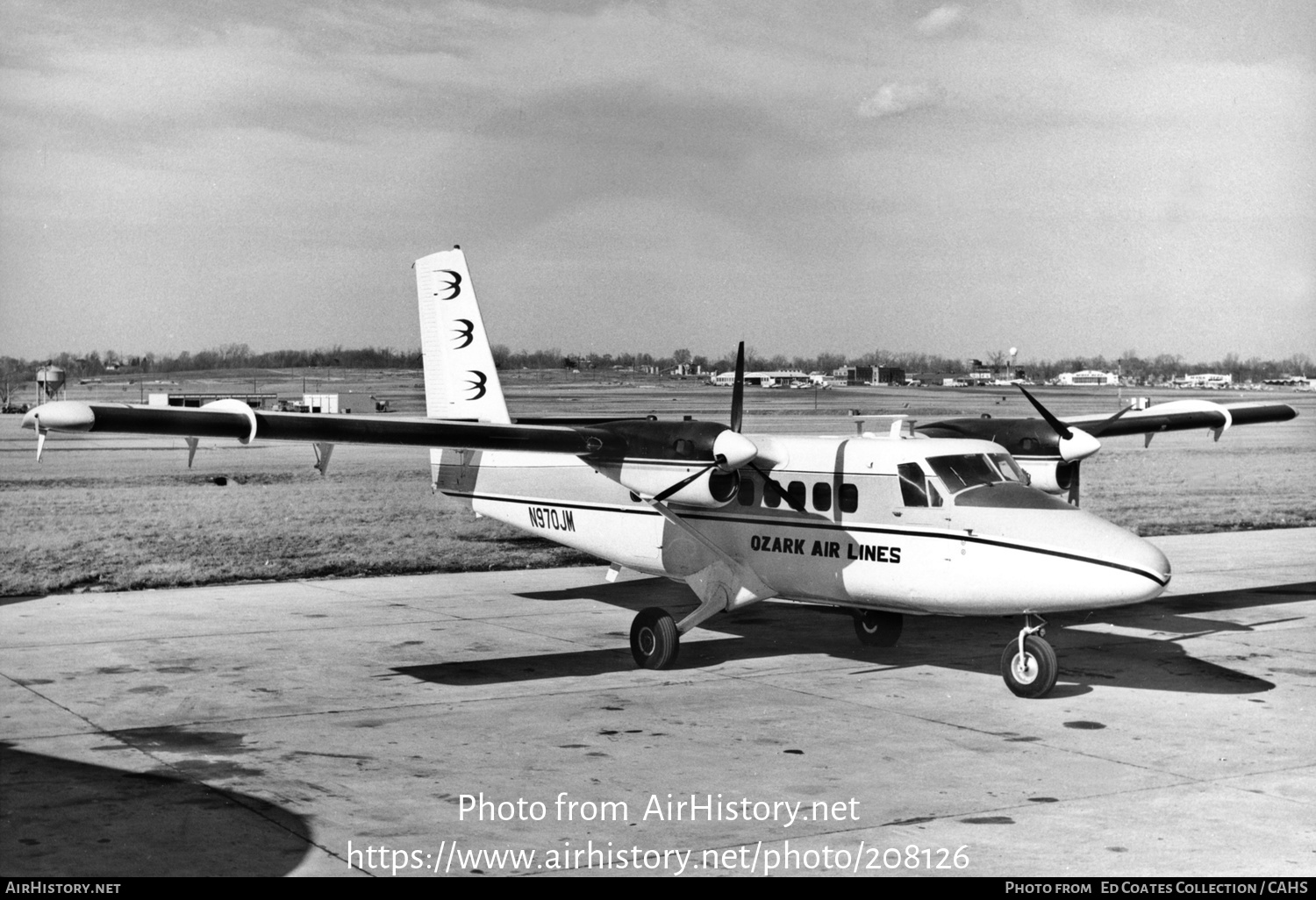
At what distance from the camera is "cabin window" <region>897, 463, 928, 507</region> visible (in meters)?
14.5

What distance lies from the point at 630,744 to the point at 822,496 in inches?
183

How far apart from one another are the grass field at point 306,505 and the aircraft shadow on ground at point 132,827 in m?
11.6

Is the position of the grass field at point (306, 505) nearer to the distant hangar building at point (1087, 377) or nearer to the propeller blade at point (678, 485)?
the propeller blade at point (678, 485)

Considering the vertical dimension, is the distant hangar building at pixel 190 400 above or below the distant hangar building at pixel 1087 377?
below

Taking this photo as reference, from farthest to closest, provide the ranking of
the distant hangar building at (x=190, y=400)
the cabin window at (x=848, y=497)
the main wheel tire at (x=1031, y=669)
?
the distant hangar building at (x=190, y=400)
the cabin window at (x=848, y=497)
the main wheel tire at (x=1031, y=669)

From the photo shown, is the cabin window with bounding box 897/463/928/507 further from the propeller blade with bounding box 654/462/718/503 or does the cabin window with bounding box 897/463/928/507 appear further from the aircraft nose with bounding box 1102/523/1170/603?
the propeller blade with bounding box 654/462/718/503

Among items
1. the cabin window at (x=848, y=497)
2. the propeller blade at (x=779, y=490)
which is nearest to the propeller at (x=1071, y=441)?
the cabin window at (x=848, y=497)

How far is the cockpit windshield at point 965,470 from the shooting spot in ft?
47.5

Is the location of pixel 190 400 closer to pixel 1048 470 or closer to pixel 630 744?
pixel 1048 470

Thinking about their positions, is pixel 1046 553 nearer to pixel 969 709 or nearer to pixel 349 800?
pixel 969 709

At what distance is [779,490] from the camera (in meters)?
15.8

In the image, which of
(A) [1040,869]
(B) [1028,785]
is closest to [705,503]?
(B) [1028,785]

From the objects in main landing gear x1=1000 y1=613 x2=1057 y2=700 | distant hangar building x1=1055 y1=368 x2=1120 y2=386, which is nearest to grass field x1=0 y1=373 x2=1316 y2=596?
main landing gear x1=1000 y1=613 x2=1057 y2=700
